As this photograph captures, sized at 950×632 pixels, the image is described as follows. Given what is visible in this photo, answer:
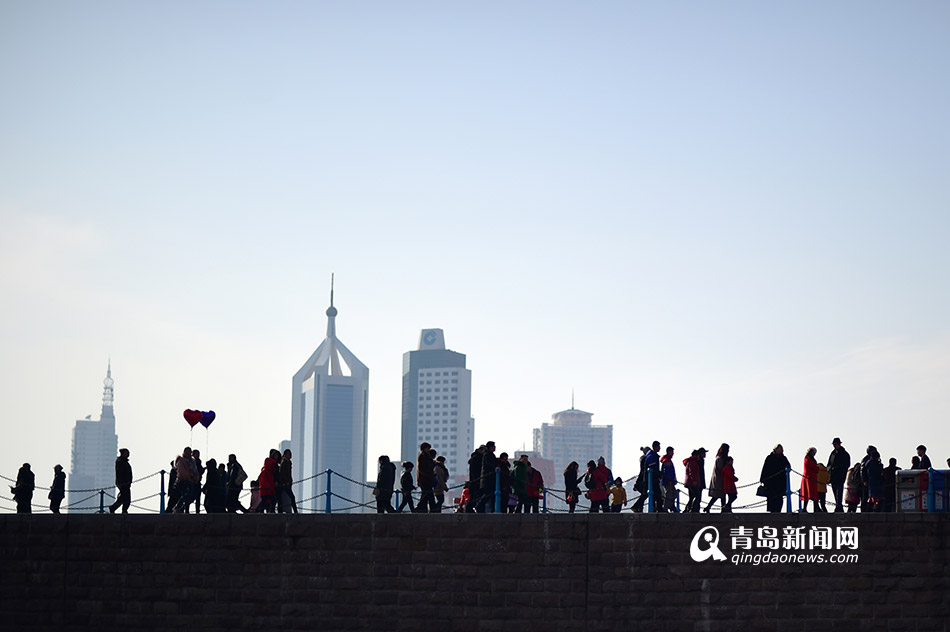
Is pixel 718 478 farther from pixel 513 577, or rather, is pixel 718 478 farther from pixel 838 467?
pixel 513 577

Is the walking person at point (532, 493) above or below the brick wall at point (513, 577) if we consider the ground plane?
above

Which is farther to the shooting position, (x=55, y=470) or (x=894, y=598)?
(x=55, y=470)

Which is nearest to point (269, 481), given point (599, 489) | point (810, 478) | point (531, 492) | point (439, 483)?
point (439, 483)

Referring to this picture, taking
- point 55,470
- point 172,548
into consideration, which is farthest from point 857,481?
point 55,470

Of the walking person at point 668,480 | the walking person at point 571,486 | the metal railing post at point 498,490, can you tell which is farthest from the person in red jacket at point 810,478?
the metal railing post at point 498,490

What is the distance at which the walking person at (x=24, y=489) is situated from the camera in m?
29.4

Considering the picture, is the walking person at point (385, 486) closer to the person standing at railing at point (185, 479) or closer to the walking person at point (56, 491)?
the person standing at railing at point (185, 479)

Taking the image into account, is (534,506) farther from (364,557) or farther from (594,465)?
(364,557)

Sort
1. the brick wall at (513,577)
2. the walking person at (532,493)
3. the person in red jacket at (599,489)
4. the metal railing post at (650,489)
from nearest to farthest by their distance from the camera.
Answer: the brick wall at (513,577)
the metal railing post at (650,489)
the walking person at (532,493)
the person in red jacket at (599,489)

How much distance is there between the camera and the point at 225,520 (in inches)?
1098

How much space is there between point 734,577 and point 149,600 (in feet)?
37.5
